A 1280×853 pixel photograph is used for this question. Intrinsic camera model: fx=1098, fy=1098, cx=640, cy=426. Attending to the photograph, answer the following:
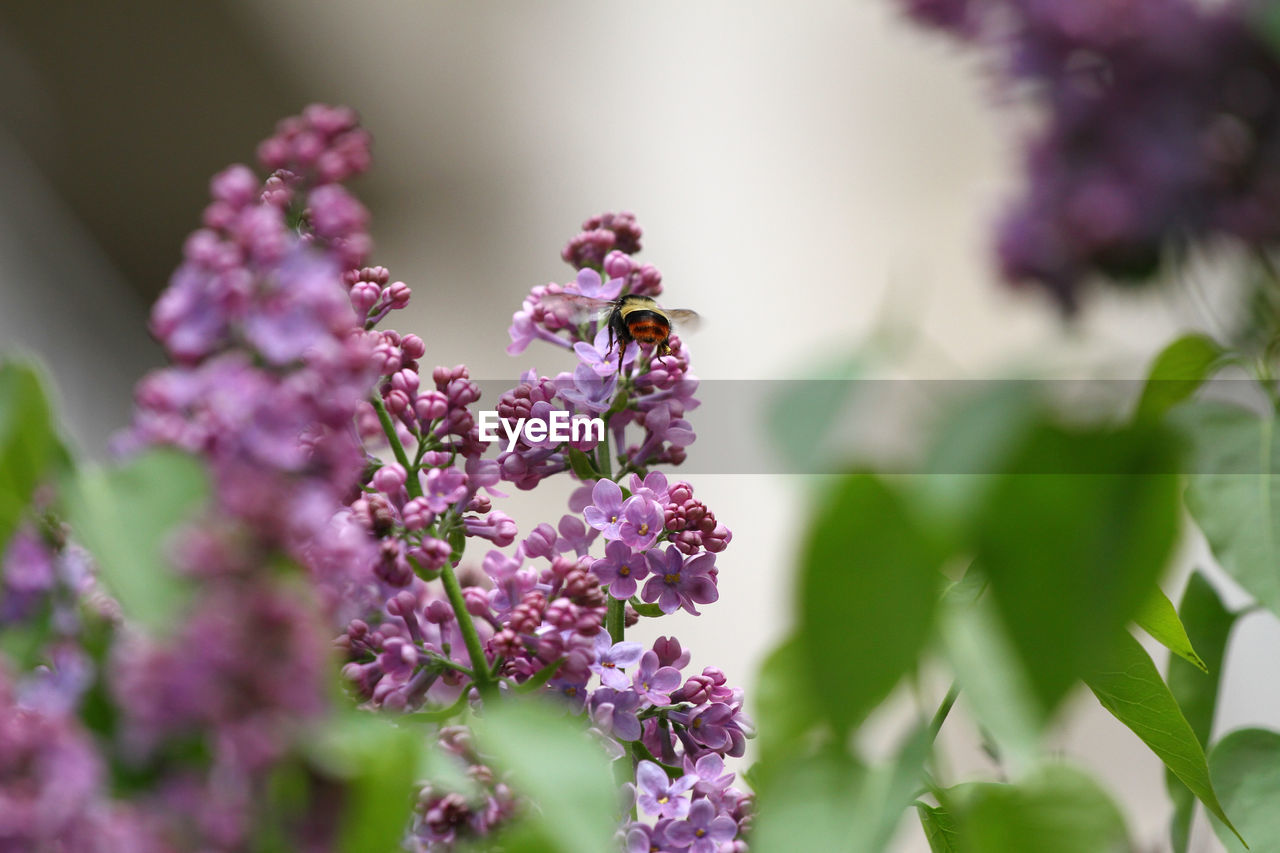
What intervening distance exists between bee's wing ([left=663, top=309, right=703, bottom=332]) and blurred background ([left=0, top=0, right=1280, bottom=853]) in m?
1.15

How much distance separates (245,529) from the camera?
0.16 meters

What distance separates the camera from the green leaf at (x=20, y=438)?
0.63 ft

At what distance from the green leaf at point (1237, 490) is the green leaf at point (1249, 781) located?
0.16 meters

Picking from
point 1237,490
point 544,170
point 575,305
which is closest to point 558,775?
point 1237,490

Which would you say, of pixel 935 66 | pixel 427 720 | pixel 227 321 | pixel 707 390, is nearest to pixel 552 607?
pixel 427 720

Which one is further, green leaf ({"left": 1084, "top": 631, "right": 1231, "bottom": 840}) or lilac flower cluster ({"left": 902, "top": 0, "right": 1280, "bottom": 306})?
green leaf ({"left": 1084, "top": 631, "right": 1231, "bottom": 840})

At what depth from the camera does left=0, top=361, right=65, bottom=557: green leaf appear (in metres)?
0.19

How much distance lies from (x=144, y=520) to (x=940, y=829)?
0.81 feet

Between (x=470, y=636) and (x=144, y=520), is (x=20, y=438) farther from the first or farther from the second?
(x=470, y=636)

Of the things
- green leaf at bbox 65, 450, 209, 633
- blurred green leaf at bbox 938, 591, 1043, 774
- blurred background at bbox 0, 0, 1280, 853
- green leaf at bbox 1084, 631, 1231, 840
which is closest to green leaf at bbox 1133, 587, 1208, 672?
green leaf at bbox 1084, 631, 1231, 840

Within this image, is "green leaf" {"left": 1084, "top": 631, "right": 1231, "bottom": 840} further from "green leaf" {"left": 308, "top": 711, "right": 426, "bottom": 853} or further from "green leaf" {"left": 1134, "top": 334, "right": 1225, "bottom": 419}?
"green leaf" {"left": 308, "top": 711, "right": 426, "bottom": 853}

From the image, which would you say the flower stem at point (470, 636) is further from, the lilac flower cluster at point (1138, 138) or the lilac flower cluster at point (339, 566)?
the lilac flower cluster at point (1138, 138)

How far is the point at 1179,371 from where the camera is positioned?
0.24 m

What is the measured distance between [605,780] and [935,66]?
5.35ft
